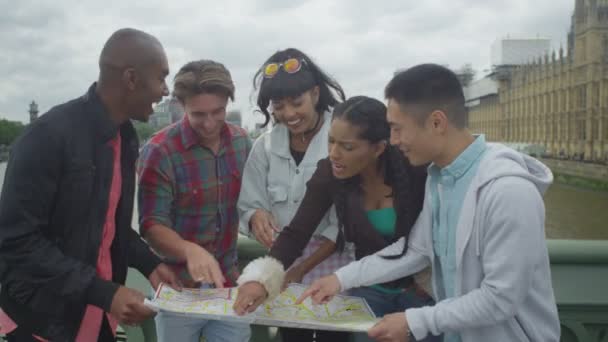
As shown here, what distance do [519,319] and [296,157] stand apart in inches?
38.5

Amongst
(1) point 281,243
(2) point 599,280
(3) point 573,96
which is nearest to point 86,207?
(1) point 281,243

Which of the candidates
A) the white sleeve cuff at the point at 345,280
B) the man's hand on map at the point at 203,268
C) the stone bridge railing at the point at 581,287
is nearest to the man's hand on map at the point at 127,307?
the man's hand on map at the point at 203,268

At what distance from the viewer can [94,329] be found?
174cm

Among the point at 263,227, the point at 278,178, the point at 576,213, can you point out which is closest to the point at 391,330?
the point at 263,227

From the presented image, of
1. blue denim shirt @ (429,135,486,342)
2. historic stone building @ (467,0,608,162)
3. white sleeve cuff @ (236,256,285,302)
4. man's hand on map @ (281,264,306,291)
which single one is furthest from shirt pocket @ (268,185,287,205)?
historic stone building @ (467,0,608,162)

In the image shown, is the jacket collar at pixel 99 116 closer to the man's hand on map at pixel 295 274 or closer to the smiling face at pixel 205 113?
the smiling face at pixel 205 113

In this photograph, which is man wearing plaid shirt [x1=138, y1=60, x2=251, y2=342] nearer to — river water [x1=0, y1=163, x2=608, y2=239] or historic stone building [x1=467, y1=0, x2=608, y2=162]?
river water [x1=0, y1=163, x2=608, y2=239]

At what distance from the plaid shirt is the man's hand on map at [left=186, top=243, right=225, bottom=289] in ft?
0.73

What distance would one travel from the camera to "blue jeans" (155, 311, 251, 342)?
2084 mm

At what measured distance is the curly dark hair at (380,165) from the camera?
1.89 meters

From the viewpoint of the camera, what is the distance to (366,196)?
6.51ft

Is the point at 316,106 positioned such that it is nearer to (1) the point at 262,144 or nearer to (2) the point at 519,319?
(1) the point at 262,144

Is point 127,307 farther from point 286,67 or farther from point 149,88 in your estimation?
point 286,67

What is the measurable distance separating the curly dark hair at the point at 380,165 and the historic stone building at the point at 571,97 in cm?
3624
